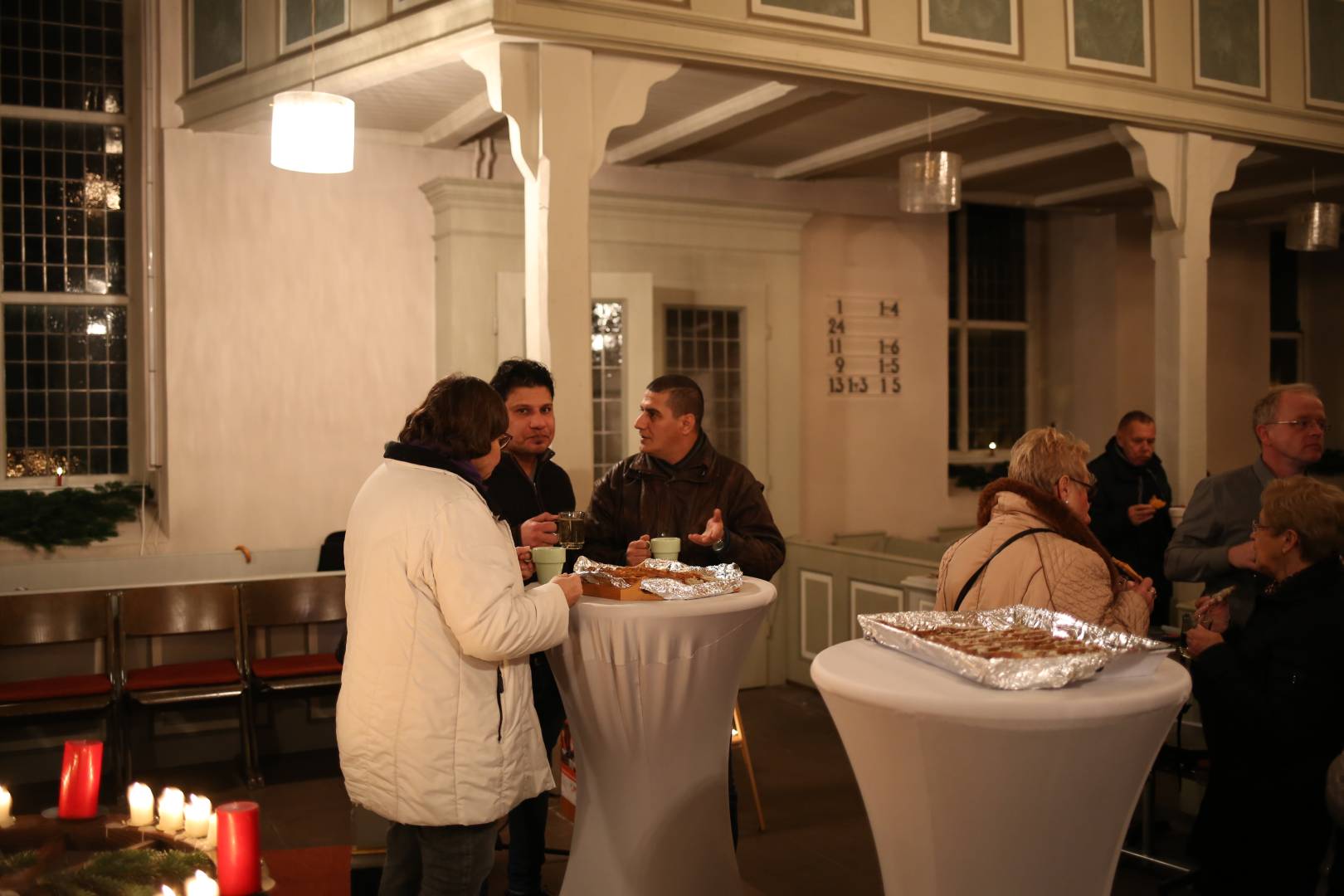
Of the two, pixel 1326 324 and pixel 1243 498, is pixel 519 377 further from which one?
pixel 1326 324

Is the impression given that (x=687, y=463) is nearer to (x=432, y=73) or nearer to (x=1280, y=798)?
(x=1280, y=798)

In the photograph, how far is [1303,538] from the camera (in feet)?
11.0

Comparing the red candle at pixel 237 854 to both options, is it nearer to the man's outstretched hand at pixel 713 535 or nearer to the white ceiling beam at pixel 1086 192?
the man's outstretched hand at pixel 713 535

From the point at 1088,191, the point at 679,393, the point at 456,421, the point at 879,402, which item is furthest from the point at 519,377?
the point at 1088,191

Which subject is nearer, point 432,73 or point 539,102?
point 539,102

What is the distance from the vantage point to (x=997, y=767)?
229 cm

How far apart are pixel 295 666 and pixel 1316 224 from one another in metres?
6.65

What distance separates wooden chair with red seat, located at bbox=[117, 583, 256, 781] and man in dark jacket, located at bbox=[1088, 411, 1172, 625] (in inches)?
172

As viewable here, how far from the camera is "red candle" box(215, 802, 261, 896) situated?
9.16 ft

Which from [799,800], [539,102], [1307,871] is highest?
[539,102]

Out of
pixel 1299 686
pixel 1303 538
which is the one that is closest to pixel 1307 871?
pixel 1299 686

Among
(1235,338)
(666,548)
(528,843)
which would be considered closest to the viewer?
(666,548)

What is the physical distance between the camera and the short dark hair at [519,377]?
13.0 feet

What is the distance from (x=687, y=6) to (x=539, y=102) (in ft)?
2.64
